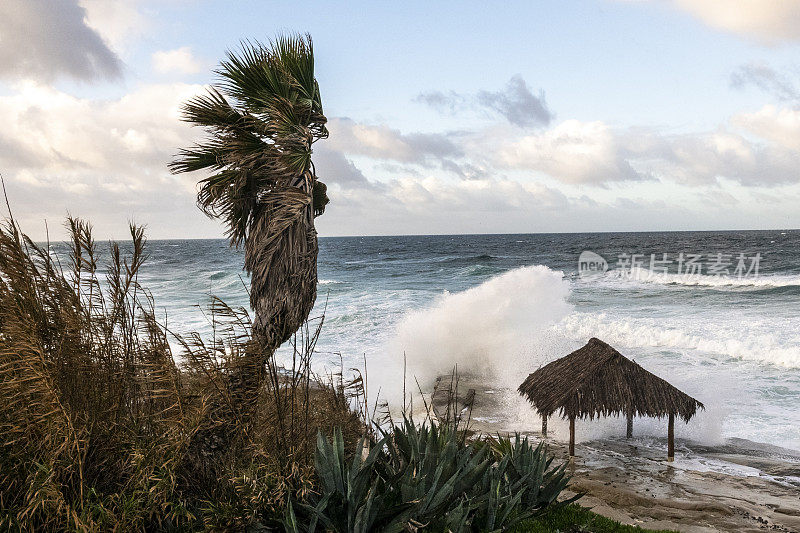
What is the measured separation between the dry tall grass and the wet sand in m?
4.12

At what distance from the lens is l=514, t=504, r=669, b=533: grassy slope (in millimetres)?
5564

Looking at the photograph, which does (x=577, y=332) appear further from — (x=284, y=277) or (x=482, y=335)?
(x=284, y=277)

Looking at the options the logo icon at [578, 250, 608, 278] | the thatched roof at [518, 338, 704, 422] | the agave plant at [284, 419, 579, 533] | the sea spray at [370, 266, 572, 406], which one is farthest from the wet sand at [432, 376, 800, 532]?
the logo icon at [578, 250, 608, 278]

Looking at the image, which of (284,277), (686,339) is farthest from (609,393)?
(686,339)

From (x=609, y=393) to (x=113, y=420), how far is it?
9.31 meters

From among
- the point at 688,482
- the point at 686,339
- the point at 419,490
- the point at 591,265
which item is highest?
the point at 419,490

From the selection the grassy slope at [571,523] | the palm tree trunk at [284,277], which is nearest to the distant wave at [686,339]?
the grassy slope at [571,523]

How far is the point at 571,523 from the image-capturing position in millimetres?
5980

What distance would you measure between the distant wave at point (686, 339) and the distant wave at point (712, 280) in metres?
16.5

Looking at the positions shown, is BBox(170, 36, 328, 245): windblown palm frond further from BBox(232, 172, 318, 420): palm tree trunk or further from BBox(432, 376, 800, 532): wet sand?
BBox(432, 376, 800, 532): wet sand

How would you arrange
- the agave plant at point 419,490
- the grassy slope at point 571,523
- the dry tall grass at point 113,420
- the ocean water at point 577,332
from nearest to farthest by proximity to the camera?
1. the dry tall grass at point 113,420
2. the agave plant at point 419,490
3. the grassy slope at point 571,523
4. the ocean water at point 577,332

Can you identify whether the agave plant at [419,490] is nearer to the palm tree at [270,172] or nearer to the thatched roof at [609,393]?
the palm tree at [270,172]

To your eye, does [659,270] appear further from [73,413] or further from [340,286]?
[73,413]

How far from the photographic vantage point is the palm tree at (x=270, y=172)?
5.80 m
